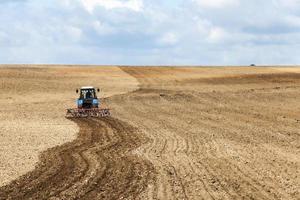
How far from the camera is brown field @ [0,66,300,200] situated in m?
18.0

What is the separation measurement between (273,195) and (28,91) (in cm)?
6067

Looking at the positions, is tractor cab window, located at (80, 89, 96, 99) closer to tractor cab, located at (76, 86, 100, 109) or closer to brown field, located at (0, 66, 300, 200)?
tractor cab, located at (76, 86, 100, 109)

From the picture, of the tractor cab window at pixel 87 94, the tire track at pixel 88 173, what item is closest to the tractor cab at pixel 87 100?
the tractor cab window at pixel 87 94

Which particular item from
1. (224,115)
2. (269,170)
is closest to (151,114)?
(224,115)

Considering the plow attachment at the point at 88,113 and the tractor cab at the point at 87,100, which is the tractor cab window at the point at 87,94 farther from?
the plow attachment at the point at 88,113

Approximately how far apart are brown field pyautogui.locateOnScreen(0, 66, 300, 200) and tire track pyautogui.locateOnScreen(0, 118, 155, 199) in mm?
31

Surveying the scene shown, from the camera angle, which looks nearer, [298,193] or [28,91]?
[298,193]

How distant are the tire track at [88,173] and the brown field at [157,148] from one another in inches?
1.2

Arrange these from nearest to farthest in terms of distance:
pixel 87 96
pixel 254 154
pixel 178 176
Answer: pixel 178 176 → pixel 254 154 → pixel 87 96

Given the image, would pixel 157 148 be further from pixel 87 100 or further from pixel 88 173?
pixel 87 100

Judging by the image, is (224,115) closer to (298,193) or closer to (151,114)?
(151,114)

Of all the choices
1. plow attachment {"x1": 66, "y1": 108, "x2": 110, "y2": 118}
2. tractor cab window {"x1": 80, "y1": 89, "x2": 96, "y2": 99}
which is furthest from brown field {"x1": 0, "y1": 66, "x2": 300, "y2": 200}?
tractor cab window {"x1": 80, "y1": 89, "x2": 96, "y2": 99}

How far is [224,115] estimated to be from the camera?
4462 cm

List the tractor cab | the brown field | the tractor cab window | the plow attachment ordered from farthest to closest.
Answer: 1. the tractor cab window
2. the tractor cab
3. the plow attachment
4. the brown field
